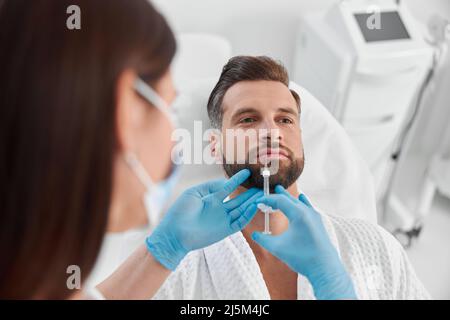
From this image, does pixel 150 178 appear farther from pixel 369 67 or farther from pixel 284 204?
pixel 369 67

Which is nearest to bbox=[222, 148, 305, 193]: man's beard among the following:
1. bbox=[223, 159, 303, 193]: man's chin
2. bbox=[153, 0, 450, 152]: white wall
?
bbox=[223, 159, 303, 193]: man's chin

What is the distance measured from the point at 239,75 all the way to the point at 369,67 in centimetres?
40

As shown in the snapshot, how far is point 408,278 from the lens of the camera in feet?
2.93

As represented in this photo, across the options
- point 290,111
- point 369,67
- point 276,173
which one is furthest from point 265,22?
point 276,173

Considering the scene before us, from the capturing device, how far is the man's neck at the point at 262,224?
0.87 m

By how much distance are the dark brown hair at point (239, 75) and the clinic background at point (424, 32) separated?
6 cm

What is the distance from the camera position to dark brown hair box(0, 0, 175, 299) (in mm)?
552

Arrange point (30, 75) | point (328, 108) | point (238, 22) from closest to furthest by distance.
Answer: point (30, 75), point (328, 108), point (238, 22)

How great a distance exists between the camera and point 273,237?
2.67 ft

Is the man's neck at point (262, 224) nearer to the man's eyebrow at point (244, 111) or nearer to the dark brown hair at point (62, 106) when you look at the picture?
the man's eyebrow at point (244, 111)

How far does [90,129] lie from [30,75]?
0.10m

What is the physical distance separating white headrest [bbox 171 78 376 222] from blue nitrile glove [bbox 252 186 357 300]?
134 mm
